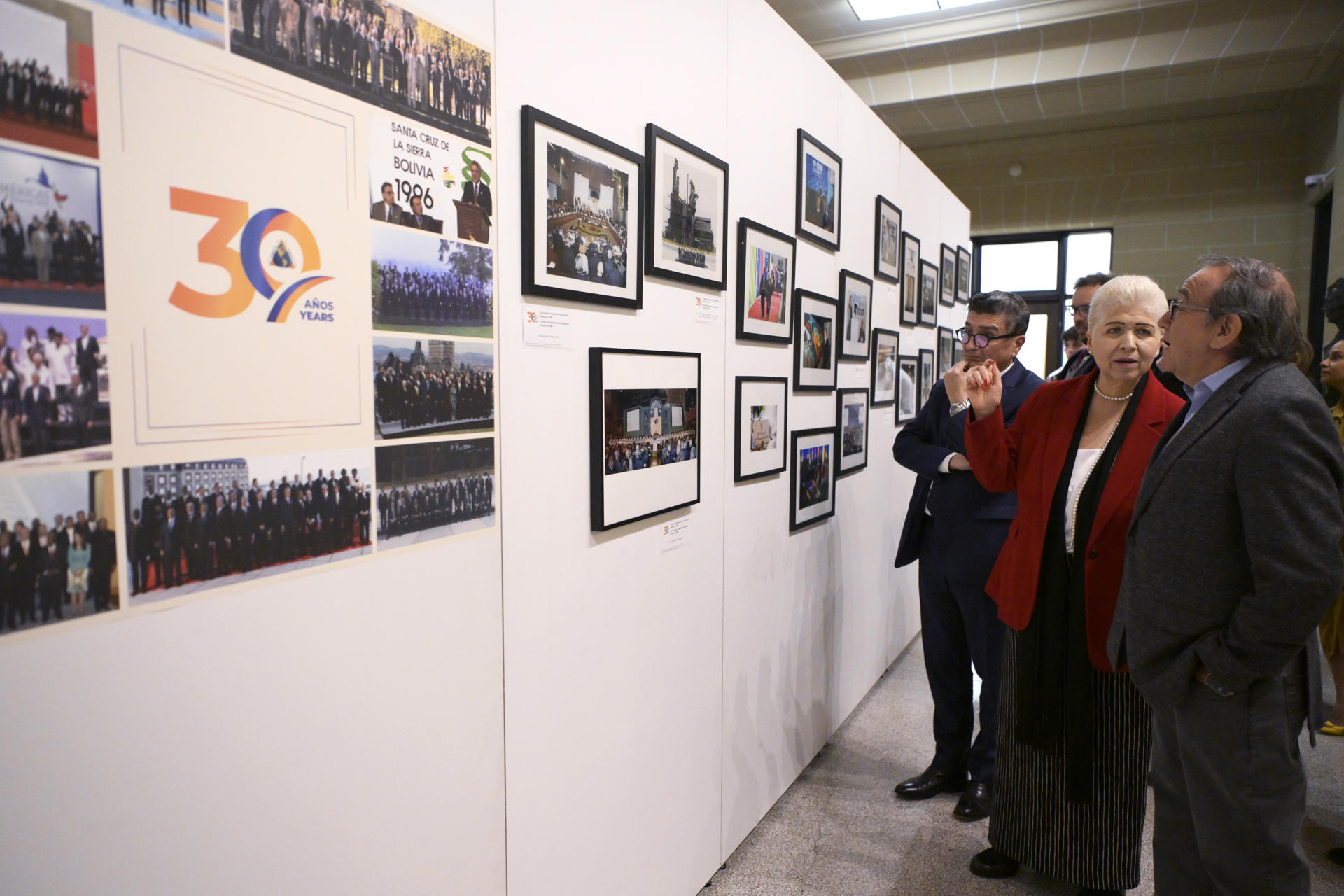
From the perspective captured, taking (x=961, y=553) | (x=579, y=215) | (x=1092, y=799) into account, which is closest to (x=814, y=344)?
(x=961, y=553)

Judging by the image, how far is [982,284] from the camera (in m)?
8.83

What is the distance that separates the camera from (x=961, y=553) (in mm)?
2904

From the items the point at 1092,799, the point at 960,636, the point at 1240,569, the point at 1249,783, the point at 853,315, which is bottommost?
the point at 1092,799

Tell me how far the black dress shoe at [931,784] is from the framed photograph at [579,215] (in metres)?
2.31

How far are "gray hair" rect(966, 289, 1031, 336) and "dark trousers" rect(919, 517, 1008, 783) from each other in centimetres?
73

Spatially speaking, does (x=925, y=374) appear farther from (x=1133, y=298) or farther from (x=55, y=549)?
(x=55, y=549)

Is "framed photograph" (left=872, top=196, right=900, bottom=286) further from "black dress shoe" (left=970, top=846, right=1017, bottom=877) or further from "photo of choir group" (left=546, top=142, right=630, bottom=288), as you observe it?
"black dress shoe" (left=970, top=846, right=1017, bottom=877)

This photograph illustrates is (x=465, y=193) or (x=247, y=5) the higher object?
(x=247, y=5)

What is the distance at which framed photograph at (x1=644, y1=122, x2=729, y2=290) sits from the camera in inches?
78.8

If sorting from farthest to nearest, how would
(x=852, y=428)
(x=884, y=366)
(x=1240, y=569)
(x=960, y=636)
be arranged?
(x=884, y=366)
(x=852, y=428)
(x=960, y=636)
(x=1240, y=569)

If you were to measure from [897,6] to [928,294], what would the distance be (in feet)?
7.49

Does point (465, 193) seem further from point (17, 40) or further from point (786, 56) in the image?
point (786, 56)

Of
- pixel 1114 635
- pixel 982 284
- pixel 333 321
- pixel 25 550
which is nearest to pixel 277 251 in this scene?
pixel 333 321

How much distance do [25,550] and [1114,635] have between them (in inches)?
85.3
